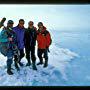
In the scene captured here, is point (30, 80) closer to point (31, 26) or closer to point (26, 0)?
point (31, 26)

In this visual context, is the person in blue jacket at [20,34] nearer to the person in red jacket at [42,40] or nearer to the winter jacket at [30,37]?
the winter jacket at [30,37]

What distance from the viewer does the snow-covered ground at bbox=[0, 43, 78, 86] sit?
1638 mm

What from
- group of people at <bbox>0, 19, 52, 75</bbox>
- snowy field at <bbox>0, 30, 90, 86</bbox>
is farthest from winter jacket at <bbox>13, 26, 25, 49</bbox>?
snowy field at <bbox>0, 30, 90, 86</bbox>

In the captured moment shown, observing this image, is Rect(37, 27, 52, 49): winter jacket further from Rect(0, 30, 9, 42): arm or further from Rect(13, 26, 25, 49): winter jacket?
Rect(0, 30, 9, 42): arm

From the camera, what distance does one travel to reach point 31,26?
1682 mm

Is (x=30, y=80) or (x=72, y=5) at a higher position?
(x=72, y=5)

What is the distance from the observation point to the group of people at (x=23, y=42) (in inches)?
65.2

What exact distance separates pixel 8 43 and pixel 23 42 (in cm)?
13

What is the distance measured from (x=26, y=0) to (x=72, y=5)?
0.40 m

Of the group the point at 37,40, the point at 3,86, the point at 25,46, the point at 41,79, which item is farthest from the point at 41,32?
the point at 3,86

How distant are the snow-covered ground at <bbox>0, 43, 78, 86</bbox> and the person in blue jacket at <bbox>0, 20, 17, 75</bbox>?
0.12 feet

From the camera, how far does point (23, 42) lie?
1.68m

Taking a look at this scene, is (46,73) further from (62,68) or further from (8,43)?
(8,43)

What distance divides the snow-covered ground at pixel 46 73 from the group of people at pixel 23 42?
0.04 meters
